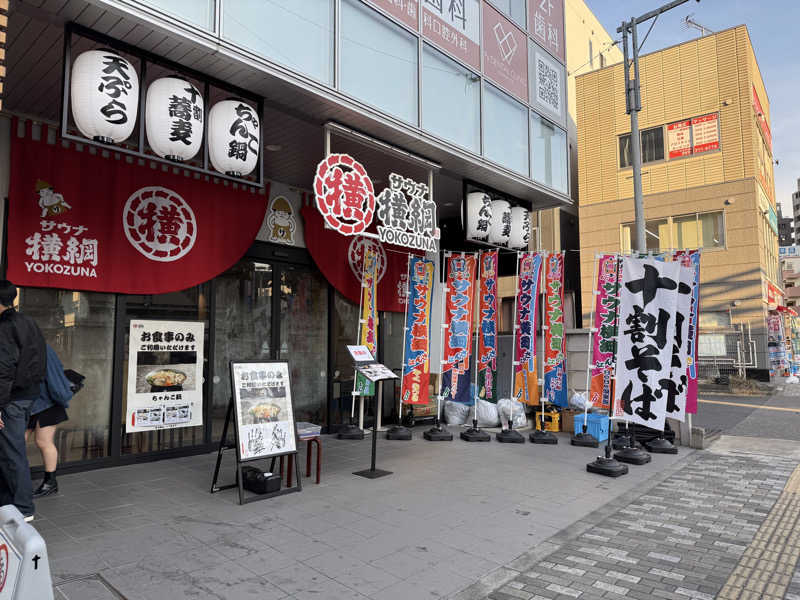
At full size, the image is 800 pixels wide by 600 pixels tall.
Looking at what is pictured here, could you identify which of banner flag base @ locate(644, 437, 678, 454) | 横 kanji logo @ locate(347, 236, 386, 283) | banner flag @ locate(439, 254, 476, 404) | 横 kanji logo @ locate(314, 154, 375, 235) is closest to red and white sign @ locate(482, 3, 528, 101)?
banner flag @ locate(439, 254, 476, 404)

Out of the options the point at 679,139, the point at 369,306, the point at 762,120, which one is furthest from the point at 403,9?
the point at 762,120

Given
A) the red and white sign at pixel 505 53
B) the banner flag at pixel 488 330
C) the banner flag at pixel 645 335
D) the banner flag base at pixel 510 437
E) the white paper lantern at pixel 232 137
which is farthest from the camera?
the banner flag at pixel 488 330

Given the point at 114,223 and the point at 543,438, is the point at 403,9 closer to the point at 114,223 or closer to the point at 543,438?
the point at 114,223

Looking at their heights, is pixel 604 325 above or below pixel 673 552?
above

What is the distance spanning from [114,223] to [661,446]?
9.61m

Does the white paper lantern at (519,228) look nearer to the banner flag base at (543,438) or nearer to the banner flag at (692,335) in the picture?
the banner flag at (692,335)

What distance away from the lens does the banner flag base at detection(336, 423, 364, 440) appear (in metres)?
9.84

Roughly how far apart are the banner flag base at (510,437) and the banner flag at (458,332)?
35.4 inches

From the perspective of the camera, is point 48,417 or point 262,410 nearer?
point 48,417

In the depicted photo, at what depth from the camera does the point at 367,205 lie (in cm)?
760

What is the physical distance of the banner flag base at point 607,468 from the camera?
7.41 meters

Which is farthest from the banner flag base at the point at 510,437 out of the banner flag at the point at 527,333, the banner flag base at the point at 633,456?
the banner flag base at the point at 633,456

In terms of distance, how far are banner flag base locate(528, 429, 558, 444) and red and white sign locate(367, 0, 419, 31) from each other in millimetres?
7469

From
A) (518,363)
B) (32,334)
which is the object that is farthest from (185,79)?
(518,363)
